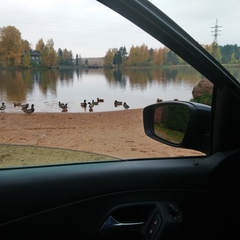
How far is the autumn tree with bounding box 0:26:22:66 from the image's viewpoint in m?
2.04

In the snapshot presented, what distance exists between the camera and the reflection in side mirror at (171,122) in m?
1.55

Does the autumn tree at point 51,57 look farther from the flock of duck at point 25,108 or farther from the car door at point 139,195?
the flock of duck at point 25,108

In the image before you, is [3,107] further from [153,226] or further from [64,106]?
[153,226]

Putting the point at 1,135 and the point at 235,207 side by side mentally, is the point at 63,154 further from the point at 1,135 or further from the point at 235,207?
the point at 1,135

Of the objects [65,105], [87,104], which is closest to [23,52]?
[65,105]

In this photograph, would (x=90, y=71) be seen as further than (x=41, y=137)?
No

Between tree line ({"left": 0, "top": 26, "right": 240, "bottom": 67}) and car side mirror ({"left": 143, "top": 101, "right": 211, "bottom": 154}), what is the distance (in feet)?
0.90

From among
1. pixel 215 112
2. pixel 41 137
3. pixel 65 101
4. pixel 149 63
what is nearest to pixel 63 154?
pixel 149 63

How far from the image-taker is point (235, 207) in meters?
1.45

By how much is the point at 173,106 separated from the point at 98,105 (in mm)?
14760

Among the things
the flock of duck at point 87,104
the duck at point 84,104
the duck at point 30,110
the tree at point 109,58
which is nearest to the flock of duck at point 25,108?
the duck at point 30,110

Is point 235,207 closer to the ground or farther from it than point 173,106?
closer to the ground

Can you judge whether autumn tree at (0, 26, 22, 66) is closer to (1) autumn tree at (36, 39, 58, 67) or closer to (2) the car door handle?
(1) autumn tree at (36, 39, 58, 67)

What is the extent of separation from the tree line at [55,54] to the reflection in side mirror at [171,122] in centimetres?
27
